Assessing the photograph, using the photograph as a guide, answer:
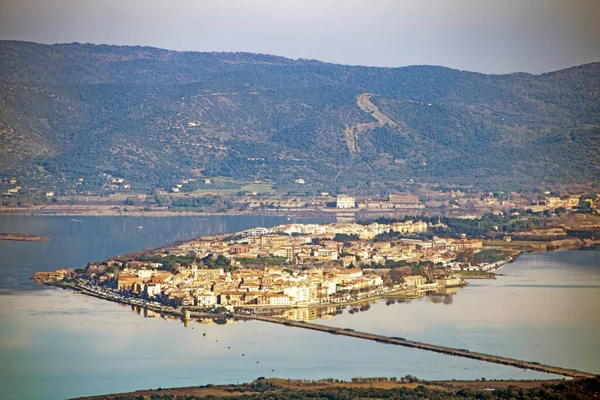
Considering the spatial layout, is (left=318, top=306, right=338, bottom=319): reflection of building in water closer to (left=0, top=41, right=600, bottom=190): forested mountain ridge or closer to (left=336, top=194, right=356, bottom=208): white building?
(left=336, top=194, right=356, bottom=208): white building

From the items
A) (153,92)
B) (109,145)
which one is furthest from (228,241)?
(153,92)

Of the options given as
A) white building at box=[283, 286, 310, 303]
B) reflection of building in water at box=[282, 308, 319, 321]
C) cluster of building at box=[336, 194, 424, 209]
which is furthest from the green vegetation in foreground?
cluster of building at box=[336, 194, 424, 209]

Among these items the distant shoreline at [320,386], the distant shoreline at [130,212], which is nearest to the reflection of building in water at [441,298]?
the distant shoreline at [320,386]

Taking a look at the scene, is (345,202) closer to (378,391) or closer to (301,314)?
(301,314)

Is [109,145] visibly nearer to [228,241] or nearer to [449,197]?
[449,197]

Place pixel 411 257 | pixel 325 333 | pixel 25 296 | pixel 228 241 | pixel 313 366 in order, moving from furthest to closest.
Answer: pixel 228 241, pixel 411 257, pixel 25 296, pixel 325 333, pixel 313 366

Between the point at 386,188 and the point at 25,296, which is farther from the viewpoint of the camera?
the point at 386,188

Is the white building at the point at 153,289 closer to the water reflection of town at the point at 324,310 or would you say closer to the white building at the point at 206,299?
the white building at the point at 206,299
